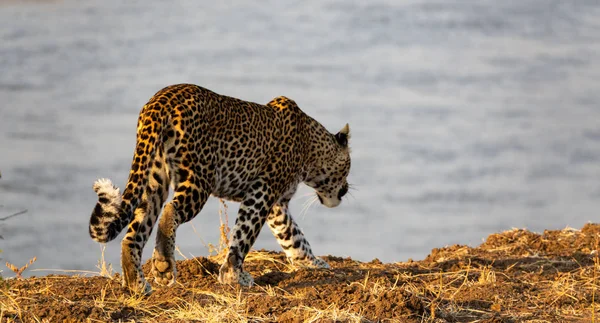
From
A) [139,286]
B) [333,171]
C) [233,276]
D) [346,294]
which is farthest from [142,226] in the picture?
[333,171]

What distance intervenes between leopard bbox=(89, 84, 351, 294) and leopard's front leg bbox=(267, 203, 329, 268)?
24 centimetres

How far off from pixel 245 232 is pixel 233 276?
0.59 metres

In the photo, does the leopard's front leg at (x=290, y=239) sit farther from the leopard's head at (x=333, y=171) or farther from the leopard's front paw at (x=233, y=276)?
the leopard's front paw at (x=233, y=276)

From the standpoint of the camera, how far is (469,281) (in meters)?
11.4

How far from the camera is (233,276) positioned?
415 inches

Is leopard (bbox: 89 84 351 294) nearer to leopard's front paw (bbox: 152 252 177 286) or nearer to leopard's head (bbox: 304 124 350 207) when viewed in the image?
Result: leopard's front paw (bbox: 152 252 177 286)

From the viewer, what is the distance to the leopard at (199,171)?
9789 mm

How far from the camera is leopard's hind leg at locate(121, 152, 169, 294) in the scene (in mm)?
9727

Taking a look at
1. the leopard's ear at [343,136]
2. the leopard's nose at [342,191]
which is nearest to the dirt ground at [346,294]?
the leopard's nose at [342,191]

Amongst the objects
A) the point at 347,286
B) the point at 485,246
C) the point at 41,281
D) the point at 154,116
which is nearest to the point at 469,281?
the point at 347,286

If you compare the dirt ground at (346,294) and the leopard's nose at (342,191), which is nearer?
the dirt ground at (346,294)

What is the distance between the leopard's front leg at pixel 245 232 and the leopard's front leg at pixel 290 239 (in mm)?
1217

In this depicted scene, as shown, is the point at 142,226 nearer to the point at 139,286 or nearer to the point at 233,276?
the point at 139,286

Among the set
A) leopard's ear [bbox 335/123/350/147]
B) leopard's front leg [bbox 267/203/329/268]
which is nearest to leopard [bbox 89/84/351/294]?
leopard's front leg [bbox 267/203/329/268]
